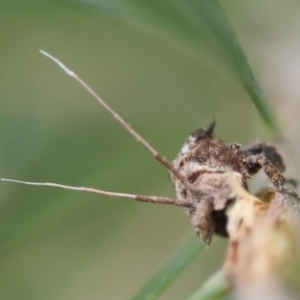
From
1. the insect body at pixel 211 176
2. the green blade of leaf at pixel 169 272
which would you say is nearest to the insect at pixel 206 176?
the insect body at pixel 211 176

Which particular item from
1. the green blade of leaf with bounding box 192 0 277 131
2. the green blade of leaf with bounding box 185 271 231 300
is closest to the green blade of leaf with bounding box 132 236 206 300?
the green blade of leaf with bounding box 185 271 231 300

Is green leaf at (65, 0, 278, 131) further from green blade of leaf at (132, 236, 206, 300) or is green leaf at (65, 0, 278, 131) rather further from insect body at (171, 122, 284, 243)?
green blade of leaf at (132, 236, 206, 300)

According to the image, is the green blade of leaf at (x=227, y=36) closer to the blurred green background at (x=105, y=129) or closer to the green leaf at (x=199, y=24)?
the green leaf at (x=199, y=24)

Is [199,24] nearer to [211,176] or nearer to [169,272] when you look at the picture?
[211,176]

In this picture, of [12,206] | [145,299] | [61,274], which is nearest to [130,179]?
[12,206]

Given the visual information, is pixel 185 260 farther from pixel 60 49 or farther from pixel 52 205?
pixel 60 49

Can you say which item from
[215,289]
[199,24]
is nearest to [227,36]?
[199,24]

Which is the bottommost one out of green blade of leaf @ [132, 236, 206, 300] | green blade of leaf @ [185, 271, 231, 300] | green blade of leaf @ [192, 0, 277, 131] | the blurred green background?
green blade of leaf @ [185, 271, 231, 300]
